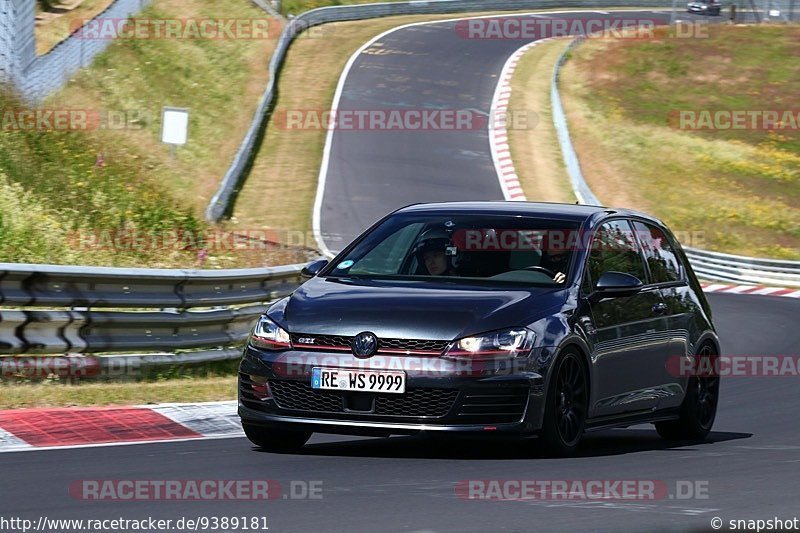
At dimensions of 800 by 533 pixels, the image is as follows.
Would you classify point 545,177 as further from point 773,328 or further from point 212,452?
point 212,452

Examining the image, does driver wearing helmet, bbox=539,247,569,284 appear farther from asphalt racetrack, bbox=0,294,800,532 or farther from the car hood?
asphalt racetrack, bbox=0,294,800,532

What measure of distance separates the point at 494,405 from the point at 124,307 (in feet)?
13.9

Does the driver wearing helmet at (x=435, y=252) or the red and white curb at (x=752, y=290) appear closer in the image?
the driver wearing helmet at (x=435, y=252)

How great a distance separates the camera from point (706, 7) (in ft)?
236

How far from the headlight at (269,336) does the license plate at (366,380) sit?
0.34 m

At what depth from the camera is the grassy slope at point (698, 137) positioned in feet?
123

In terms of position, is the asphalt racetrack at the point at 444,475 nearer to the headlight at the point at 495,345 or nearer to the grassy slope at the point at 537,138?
the headlight at the point at 495,345

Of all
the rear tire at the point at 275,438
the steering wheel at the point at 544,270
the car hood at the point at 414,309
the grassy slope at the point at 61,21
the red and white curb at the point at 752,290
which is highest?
the steering wheel at the point at 544,270

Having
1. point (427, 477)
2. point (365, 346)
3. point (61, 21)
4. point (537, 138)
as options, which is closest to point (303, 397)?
point (365, 346)

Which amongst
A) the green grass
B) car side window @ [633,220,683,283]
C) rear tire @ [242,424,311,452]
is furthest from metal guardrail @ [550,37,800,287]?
rear tire @ [242,424,311,452]

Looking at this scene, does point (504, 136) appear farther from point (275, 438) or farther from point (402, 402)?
point (402, 402)

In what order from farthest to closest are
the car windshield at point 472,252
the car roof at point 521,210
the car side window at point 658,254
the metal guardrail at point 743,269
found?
1. the metal guardrail at point 743,269
2. the car side window at point 658,254
3. the car roof at point 521,210
4. the car windshield at point 472,252

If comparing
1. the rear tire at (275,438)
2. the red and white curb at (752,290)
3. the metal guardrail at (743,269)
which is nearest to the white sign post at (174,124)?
the red and white curb at (752,290)

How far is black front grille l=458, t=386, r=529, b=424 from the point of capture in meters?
8.22
